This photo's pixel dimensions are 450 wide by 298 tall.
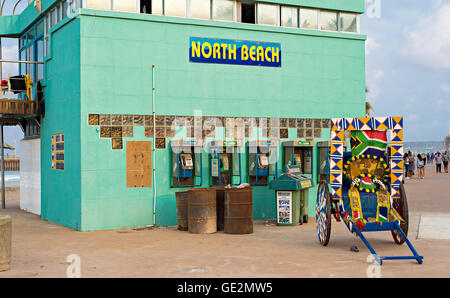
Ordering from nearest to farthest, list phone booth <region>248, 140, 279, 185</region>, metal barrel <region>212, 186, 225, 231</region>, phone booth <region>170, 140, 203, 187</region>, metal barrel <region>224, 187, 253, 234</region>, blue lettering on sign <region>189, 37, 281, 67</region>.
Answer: metal barrel <region>224, 187, 253, 234</region> → metal barrel <region>212, 186, 225, 231</region> → phone booth <region>170, 140, 203, 187</region> → blue lettering on sign <region>189, 37, 281, 67</region> → phone booth <region>248, 140, 279, 185</region>

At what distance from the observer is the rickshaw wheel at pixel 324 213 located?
37.6 feet

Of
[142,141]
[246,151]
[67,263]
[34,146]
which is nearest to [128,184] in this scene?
[142,141]

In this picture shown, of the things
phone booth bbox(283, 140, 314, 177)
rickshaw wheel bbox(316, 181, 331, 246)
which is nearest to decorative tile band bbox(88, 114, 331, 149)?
phone booth bbox(283, 140, 314, 177)

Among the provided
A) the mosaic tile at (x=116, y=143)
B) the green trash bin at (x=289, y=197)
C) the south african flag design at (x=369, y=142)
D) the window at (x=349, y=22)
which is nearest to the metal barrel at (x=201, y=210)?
the green trash bin at (x=289, y=197)

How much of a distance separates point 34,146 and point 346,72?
10.7 meters

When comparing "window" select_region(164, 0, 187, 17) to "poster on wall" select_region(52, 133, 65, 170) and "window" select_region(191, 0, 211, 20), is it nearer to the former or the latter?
"window" select_region(191, 0, 211, 20)

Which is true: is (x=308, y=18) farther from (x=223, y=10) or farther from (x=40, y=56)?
(x=40, y=56)

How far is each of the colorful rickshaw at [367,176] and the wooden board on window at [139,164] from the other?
518 cm

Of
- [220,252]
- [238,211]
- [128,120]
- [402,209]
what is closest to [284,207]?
[238,211]

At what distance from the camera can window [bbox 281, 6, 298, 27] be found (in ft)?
56.3

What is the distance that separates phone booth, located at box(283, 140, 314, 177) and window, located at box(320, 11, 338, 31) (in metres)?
3.77

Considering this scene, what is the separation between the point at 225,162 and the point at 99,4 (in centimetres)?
543

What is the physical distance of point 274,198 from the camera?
16.9 m
